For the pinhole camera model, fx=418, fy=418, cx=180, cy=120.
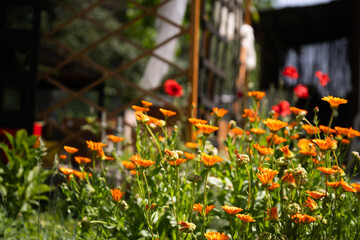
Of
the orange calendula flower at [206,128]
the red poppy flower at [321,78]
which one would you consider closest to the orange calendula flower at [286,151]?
the orange calendula flower at [206,128]

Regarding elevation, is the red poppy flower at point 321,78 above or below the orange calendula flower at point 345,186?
above

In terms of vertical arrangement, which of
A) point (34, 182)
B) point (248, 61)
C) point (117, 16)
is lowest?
point (34, 182)

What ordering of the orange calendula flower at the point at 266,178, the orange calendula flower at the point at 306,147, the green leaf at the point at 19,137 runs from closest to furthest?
1. the orange calendula flower at the point at 266,178
2. the orange calendula flower at the point at 306,147
3. the green leaf at the point at 19,137

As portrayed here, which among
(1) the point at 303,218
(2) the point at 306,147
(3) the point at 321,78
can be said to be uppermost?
(3) the point at 321,78

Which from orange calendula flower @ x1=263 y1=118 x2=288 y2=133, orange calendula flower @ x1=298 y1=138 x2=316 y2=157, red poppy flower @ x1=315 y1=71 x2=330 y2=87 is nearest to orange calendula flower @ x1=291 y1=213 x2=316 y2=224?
orange calendula flower @ x1=263 y1=118 x2=288 y2=133

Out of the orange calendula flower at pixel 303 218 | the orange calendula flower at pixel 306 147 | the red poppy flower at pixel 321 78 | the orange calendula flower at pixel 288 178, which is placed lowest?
the orange calendula flower at pixel 303 218

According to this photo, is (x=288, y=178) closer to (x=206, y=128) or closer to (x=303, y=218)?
(x=303, y=218)

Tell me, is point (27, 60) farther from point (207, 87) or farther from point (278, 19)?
point (278, 19)

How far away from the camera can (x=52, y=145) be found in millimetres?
3062

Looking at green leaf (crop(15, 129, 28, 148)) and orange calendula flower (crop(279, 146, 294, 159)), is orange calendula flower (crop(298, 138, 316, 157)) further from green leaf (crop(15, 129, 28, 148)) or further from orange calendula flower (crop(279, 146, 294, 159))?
green leaf (crop(15, 129, 28, 148))

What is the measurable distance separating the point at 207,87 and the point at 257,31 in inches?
106

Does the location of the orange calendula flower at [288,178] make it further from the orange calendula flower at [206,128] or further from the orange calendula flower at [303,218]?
the orange calendula flower at [206,128]

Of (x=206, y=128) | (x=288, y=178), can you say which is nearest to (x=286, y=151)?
(x=288, y=178)

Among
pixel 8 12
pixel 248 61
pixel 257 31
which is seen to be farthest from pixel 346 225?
pixel 257 31
